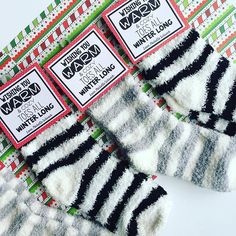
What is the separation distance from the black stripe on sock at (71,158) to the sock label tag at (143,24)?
0.81ft

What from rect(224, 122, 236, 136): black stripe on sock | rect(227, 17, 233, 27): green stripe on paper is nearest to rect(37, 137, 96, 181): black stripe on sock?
rect(224, 122, 236, 136): black stripe on sock

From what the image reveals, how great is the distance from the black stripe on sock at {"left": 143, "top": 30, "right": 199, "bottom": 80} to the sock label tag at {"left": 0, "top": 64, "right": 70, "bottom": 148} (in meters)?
0.24

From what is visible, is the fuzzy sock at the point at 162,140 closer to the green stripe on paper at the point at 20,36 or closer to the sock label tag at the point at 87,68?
the sock label tag at the point at 87,68

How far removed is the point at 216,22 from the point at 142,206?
52 centimetres

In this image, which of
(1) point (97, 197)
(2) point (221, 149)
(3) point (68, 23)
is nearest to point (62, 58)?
(3) point (68, 23)

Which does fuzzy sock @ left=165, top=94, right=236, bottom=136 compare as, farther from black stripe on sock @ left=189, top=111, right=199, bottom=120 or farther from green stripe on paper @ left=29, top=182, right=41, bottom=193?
green stripe on paper @ left=29, top=182, right=41, bottom=193

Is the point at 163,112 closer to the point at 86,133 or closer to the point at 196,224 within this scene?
the point at 86,133

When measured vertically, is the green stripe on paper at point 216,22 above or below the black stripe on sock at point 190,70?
above

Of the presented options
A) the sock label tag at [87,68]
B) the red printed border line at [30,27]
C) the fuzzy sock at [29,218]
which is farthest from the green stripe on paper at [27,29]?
the fuzzy sock at [29,218]

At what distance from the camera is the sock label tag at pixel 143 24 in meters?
0.99

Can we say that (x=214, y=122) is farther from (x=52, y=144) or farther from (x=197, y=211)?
(x=52, y=144)

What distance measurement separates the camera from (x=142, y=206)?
1046 millimetres

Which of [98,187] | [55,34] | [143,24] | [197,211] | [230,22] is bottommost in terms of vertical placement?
[197,211]

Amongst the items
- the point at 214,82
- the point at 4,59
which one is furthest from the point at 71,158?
the point at 214,82
